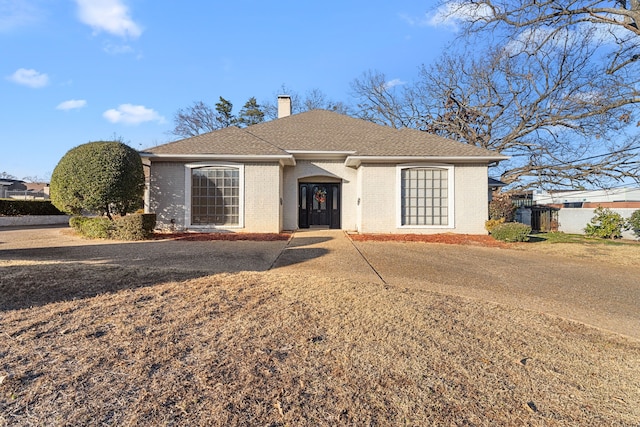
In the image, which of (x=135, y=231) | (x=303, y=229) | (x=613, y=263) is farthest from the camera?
(x=303, y=229)

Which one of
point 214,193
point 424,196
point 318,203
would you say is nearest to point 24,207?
point 214,193

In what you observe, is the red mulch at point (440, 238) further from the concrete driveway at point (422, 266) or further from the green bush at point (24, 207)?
the green bush at point (24, 207)

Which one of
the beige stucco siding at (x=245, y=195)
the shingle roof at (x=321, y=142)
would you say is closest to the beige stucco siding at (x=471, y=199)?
the shingle roof at (x=321, y=142)


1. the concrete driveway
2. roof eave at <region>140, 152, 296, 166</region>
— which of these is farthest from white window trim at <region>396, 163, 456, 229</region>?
roof eave at <region>140, 152, 296, 166</region>

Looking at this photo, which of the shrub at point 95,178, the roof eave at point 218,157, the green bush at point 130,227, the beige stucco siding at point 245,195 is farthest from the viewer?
the beige stucco siding at point 245,195

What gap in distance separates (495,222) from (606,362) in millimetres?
9958

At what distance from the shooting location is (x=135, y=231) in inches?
401

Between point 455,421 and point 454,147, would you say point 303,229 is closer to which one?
point 454,147

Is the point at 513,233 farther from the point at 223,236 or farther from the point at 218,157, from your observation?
the point at 218,157

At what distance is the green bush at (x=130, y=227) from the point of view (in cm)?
1015

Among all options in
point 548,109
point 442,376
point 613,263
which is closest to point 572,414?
point 442,376

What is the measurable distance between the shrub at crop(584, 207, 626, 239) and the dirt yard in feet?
45.2

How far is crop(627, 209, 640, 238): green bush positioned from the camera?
536 inches

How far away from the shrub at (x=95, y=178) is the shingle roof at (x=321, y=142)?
4.59 ft
